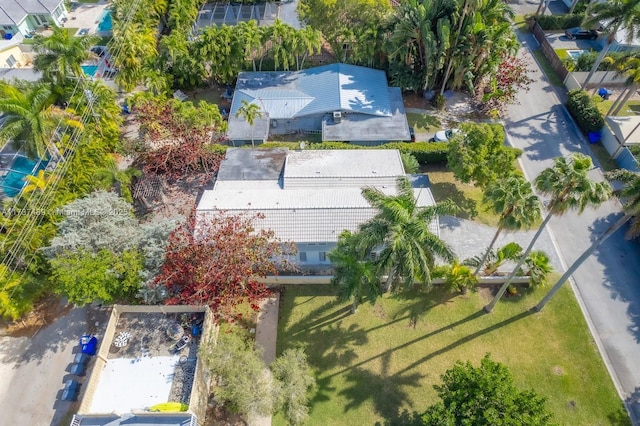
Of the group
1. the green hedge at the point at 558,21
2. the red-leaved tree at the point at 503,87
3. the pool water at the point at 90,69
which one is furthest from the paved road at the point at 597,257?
the pool water at the point at 90,69

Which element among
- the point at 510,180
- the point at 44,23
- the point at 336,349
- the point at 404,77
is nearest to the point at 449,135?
the point at 404,77

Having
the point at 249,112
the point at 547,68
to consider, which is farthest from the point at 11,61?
the point at 547,68

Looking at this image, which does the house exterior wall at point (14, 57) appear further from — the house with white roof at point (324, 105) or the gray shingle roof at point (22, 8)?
the house with white roof at point (324, 105)

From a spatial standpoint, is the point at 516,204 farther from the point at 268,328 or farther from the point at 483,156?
the point at 268,328

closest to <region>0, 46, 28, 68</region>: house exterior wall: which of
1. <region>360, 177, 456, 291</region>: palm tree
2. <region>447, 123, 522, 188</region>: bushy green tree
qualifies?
<region>360, 177, 456, 291</region>: palm tree

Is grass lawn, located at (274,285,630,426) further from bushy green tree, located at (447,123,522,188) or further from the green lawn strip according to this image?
the green lawn strip
